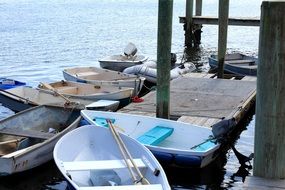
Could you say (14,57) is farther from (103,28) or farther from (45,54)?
(103,28)

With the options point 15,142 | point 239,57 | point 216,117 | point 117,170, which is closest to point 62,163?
point 117,170

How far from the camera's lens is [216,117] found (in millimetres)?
11398

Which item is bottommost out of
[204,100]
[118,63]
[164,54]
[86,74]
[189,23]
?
[204,100]

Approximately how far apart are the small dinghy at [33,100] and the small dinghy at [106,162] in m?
3.89

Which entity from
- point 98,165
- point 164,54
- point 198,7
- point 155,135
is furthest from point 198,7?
point 98,165

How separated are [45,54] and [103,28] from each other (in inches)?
753

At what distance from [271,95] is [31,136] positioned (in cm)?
575

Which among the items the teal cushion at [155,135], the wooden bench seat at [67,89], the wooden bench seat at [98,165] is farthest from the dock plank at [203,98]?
the wooden bench seat at [98,165]

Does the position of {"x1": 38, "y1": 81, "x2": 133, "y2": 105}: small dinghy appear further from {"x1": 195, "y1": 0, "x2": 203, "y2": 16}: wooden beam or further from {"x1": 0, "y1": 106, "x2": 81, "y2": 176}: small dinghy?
{"x1": 195, "y1": 0, "x2": 203, "y2": 16}: wooden beam

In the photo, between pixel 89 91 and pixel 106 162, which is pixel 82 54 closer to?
pixel 89 91

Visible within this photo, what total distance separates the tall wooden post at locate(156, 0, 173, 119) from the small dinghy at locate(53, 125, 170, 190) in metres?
2.43

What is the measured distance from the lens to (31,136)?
965cm

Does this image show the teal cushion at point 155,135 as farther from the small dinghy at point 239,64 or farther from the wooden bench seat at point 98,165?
the small dinghy at point 239,64

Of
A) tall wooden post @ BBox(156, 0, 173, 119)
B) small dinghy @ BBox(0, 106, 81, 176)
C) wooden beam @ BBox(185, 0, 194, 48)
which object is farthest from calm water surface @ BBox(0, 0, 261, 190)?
tall wooden post @ BBox(156, 0, 173, 119)
